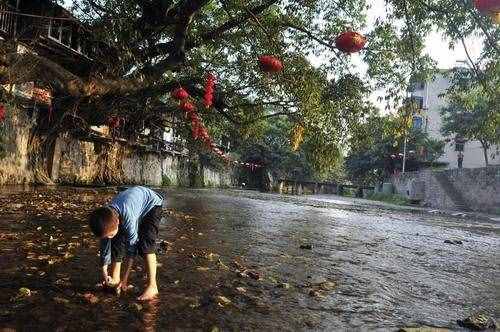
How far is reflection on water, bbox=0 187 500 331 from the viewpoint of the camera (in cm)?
378

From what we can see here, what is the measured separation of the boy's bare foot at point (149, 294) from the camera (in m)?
4.13

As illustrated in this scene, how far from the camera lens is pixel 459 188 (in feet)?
105

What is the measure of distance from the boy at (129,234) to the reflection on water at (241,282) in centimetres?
20

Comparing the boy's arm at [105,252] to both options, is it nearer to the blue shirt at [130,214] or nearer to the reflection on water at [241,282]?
the blue shirt at [130,214]

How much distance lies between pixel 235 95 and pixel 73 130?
25.8 ft

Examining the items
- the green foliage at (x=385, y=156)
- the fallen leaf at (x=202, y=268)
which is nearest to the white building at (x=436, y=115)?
the green foliage at (x=385, y=156)

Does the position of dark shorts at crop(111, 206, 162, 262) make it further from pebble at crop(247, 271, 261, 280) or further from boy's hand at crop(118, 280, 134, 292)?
pebble at crop(247, 271, 261, 280)

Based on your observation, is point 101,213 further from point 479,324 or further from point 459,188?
point 459,188

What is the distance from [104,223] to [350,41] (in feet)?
14.0

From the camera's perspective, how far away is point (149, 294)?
4188mm

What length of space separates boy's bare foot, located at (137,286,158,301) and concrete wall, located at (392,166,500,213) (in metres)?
28.0

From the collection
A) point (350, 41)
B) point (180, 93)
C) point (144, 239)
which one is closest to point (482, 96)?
point (350, 41)

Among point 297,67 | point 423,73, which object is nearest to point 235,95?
point 297,67

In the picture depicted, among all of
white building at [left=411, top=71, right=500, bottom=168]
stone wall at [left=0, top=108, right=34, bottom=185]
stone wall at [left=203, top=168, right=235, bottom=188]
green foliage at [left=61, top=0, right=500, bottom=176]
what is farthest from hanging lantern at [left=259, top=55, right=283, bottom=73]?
white building at [left=411, top=71, right=500, bottom=168]
